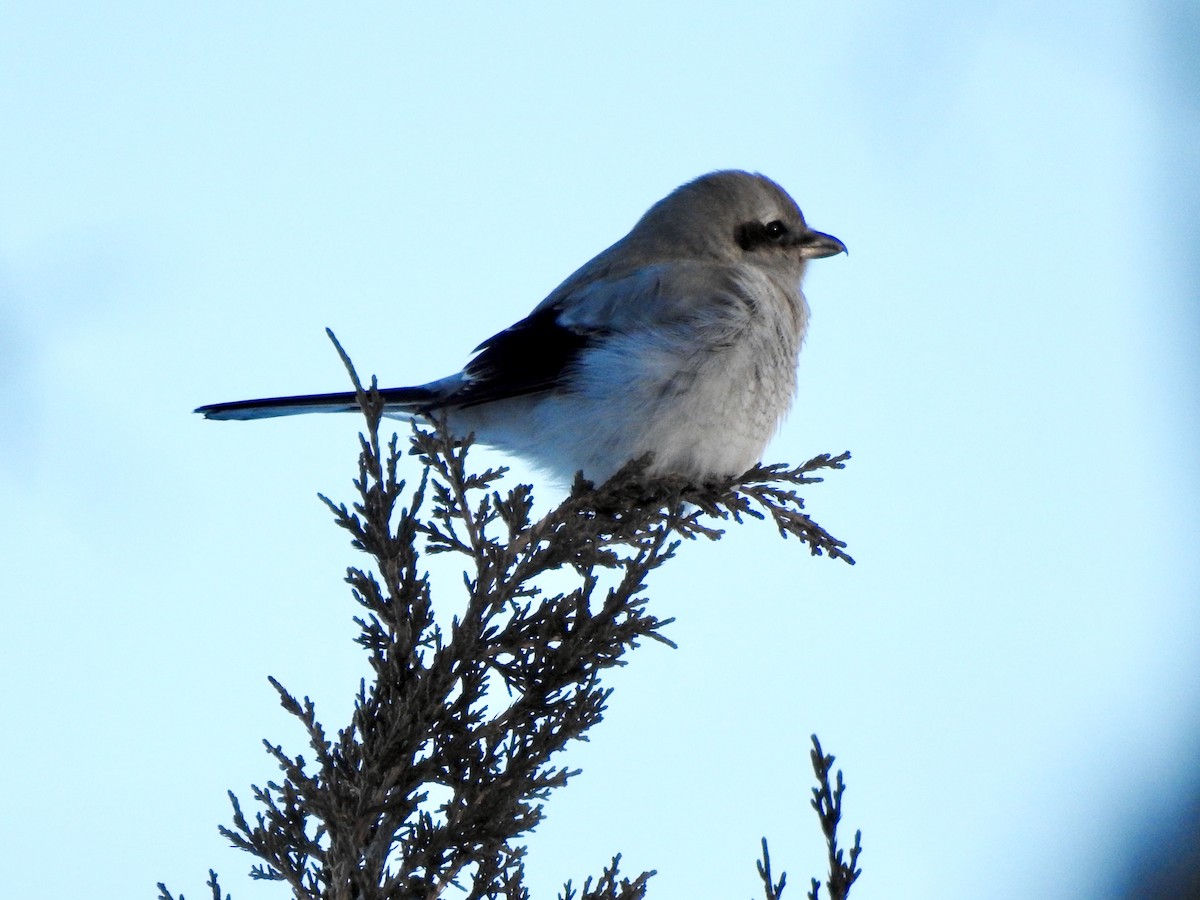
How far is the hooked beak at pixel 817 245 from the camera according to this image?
471cm

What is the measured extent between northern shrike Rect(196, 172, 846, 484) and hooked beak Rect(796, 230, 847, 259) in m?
0.49

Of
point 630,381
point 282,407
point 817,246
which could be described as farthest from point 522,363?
point 817,246

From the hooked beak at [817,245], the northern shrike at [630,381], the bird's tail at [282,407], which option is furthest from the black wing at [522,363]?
the hooked beak at [817,245]

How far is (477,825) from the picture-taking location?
240 cm

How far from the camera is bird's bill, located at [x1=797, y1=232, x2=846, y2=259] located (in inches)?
186

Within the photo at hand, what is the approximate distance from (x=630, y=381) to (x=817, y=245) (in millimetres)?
1368

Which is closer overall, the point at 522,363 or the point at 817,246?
the point at 522,363

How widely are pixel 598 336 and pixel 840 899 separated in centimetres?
218

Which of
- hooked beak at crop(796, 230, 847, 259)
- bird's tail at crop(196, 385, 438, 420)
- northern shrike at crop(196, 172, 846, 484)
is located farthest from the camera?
hooked beak at crop(796, 230, 847, 259)

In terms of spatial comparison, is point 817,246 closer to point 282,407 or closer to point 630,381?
point 630,381

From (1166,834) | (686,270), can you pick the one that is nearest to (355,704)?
(686,270)

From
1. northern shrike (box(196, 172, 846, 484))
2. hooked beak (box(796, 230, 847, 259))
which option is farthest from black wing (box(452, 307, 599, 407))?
hooked beak (box(796, 230, 847, 259))

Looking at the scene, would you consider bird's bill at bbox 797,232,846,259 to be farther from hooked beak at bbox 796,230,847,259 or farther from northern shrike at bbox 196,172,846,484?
northern shrike at bbox 196,172,846,484

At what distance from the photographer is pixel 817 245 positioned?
186 inches
